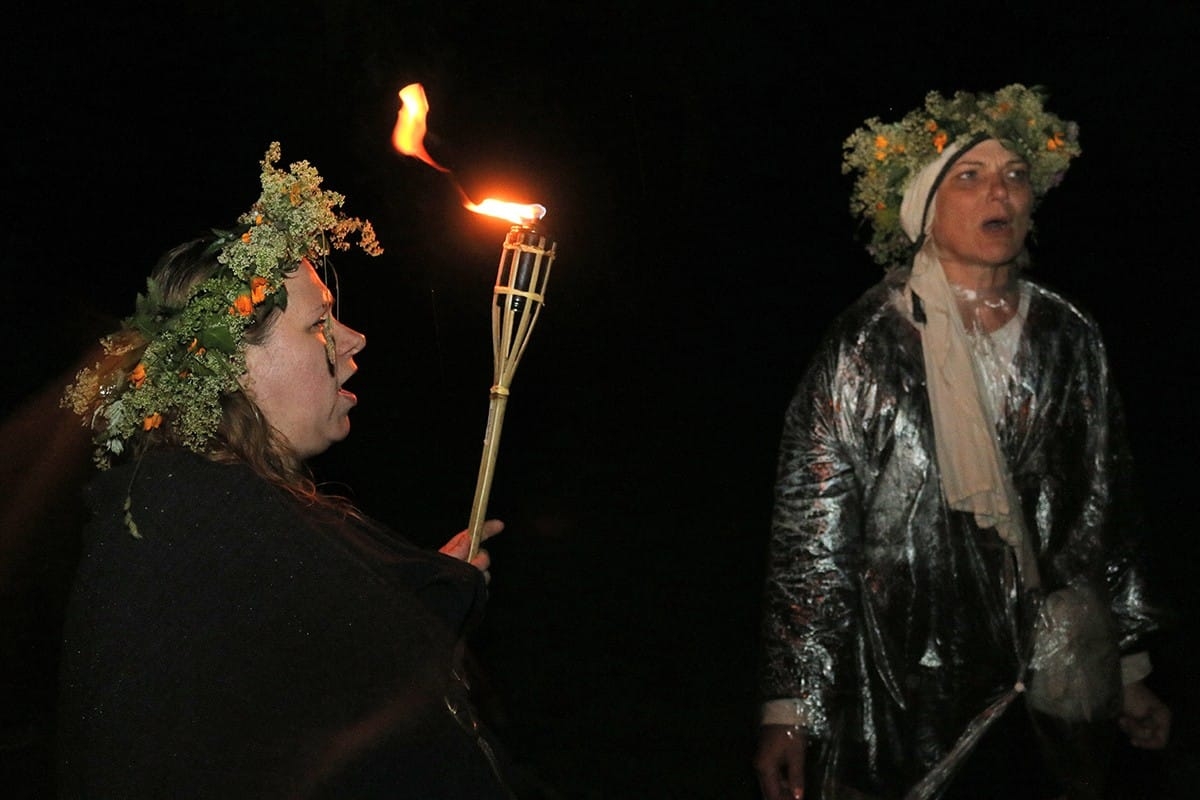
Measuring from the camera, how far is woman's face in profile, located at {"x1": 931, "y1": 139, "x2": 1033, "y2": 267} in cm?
276

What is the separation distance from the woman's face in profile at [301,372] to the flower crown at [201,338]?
1.4 inches

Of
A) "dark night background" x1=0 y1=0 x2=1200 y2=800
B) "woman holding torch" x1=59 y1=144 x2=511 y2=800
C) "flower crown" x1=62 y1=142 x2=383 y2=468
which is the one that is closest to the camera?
"woman holding torch" x1=59 y1=144 x2=511 y2=800

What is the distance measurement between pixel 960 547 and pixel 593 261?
9.02 feet

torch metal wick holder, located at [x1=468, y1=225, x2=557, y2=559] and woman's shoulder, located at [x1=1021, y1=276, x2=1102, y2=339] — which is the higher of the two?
woman's shoulder, located at [x1=1021, y1=276, x2=1102, y2=339]

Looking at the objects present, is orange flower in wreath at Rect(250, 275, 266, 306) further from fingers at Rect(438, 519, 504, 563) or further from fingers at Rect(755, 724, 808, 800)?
fingers at Rect(755, 724, 808, 800)

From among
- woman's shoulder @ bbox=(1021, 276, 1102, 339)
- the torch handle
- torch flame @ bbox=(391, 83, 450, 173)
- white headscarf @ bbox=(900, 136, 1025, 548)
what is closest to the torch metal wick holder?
the torch handle

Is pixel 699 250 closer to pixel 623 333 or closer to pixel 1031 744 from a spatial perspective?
pixel 623 333

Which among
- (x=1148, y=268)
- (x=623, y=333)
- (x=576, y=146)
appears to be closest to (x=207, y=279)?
(x=576, y=146)

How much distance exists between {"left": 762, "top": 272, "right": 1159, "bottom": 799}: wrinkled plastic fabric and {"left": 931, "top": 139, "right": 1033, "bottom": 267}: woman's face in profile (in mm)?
205

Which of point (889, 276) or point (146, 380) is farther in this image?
point (889, 276)

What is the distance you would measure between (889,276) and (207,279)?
5.33ft

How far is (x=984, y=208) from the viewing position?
2.77 m

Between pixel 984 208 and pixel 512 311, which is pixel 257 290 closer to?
pixel 512 311

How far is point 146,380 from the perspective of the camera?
6.83 feet
